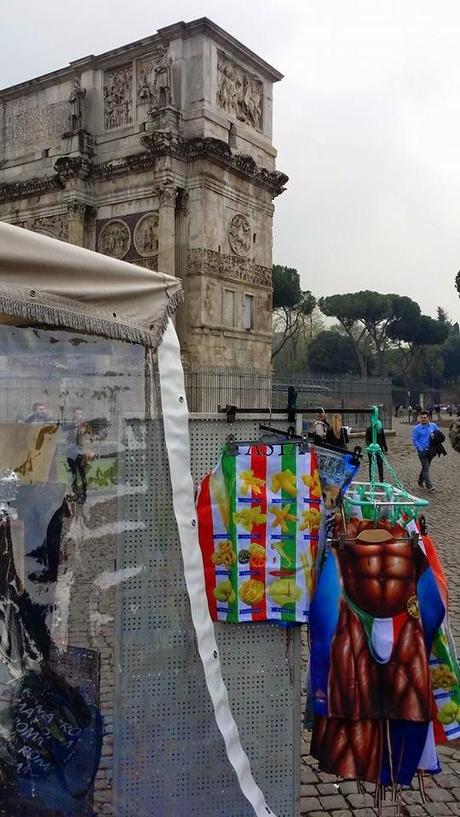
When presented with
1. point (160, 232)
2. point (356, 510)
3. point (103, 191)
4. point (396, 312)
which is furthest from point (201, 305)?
point (396, 312)

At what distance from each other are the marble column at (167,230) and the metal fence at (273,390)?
12.5ft

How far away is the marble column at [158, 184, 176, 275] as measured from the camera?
22.1m

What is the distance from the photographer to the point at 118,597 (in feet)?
9.05

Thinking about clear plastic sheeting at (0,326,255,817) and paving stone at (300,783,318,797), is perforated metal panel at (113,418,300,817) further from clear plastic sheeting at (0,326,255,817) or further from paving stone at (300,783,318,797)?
paving stone at (300,783,318,797)

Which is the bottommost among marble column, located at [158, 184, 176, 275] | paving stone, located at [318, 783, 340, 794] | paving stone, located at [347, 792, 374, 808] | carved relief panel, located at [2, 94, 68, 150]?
paving stone, located at [318, 783, 340, 794]

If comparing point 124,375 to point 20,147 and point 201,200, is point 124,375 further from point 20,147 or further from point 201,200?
point 20,147

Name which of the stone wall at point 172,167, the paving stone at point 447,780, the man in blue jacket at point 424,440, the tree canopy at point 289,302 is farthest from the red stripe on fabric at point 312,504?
the tree canopy at point 289,302

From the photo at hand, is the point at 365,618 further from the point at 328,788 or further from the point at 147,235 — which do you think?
the point at 147,235

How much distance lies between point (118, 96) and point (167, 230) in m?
6.03

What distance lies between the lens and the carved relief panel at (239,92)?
75.0ft

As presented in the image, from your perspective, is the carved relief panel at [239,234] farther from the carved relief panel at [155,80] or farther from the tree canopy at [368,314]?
the tree canopy at [368,314]

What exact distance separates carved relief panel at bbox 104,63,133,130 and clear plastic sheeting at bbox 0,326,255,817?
76.9ft

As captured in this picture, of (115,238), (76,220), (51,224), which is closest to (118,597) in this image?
(115,238)

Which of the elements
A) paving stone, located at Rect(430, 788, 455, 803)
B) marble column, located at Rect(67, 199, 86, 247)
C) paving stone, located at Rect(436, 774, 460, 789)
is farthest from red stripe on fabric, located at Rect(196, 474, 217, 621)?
marble column, located at Rect(67, 199, 86, 247)
